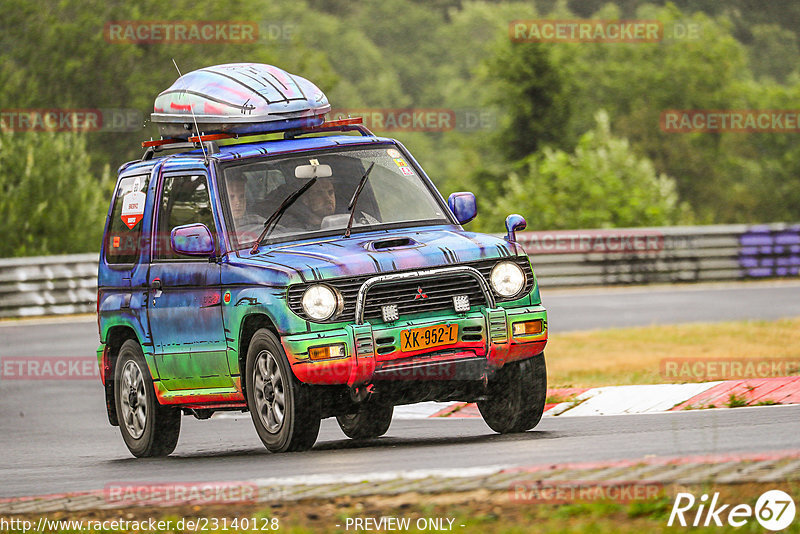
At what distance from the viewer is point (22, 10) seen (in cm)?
5941

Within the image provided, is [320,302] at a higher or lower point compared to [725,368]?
higher

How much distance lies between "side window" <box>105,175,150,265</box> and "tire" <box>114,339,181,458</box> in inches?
27.3

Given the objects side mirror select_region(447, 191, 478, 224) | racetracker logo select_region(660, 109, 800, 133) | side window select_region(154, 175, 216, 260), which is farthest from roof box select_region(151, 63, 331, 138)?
racetracker logo select_region(660, 109, 800, 133)

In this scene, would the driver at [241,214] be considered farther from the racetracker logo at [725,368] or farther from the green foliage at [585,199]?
the green foliage at [585,199]

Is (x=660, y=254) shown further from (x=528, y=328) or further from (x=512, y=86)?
(x=512, y=86)

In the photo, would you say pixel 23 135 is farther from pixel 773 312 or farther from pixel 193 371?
pixel 193 371

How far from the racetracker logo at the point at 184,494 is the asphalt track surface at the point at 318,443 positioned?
0.51 m

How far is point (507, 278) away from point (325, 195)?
5.08 ft

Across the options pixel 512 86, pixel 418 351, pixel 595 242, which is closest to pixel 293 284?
pixel 418 351

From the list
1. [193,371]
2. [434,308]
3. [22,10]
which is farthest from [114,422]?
[22,10]

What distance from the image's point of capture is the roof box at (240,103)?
36.1 feet

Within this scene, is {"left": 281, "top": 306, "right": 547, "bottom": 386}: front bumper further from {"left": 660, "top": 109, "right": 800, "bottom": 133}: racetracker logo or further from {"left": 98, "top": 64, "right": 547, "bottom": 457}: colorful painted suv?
{"left": 660, "top": 109, "right": 800, "bottom": 133}: racetracker logo

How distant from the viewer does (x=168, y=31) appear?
60.3 m

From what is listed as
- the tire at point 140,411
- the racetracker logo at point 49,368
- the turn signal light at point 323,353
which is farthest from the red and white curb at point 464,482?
the racetracker logo at point 49,368
